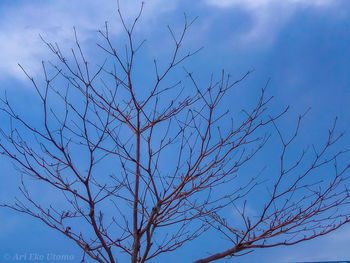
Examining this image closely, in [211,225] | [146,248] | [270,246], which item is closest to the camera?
[270,246]

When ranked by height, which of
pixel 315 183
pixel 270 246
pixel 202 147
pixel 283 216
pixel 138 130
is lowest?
pixel 270 246

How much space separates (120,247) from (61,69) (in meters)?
1.71

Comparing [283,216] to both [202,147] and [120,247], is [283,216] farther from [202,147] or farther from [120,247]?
[120,247]

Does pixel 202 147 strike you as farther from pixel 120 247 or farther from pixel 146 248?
pixel 120 247

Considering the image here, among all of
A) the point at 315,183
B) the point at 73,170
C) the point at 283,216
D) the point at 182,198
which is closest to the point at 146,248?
the point at 182,198

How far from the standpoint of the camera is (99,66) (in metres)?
3.37

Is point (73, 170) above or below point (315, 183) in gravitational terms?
above

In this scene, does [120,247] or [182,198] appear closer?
[182,198]

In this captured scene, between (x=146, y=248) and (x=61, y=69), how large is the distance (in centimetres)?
165

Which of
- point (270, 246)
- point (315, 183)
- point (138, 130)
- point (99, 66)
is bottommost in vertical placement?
point (270, 246)

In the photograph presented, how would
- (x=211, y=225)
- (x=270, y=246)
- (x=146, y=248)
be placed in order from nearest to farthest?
(x=270, y=246)
(x=146, y=248)
(x=211, y=225)

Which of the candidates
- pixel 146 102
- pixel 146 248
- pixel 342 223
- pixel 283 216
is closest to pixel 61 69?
pixel 146 102

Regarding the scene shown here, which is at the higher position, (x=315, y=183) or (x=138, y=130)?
(x=138, y=130)

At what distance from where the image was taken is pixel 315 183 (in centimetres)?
343
